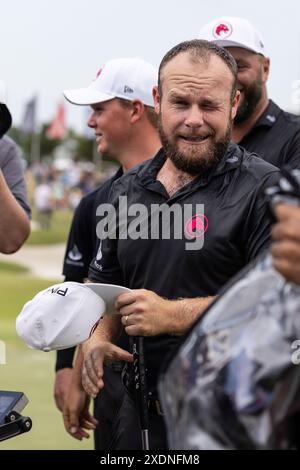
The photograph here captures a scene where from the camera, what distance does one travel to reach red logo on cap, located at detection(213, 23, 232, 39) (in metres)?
4.43

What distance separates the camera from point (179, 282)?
3.04 meters

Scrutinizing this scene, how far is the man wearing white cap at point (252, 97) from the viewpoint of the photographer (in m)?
4.37

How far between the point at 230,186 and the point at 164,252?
31 cm

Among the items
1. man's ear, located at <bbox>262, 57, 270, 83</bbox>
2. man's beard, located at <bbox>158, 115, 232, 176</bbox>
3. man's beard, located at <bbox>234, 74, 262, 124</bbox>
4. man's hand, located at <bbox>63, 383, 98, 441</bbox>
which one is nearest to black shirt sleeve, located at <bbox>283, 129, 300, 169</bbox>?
man's beard, located at <bbox>234, 74, 262, 124</bbox>


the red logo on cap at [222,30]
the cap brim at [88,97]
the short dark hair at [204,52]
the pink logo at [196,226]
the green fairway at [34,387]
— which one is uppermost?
the short dark hair at [204,52]

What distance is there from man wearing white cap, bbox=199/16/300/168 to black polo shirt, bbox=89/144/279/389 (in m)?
1.20

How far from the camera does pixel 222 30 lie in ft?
14.6

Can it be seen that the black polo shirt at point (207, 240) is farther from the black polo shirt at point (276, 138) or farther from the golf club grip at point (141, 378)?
the black polo shirt at point (276, 138)

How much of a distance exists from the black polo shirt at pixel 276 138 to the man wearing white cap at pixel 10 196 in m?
1.11

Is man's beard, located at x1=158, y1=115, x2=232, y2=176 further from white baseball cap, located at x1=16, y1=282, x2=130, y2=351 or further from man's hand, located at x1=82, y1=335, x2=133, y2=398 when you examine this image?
man's hand, located at x1=82, y1=335, x2=133, y2=398

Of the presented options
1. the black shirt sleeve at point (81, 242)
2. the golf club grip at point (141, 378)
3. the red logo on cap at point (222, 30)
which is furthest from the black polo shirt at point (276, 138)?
the golf club grip at point (141, 378)

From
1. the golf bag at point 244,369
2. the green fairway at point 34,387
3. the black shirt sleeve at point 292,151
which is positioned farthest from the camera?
the green fairway at point 34,387

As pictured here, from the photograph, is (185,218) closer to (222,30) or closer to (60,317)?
(60,317)

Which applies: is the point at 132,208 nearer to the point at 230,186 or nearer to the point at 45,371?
the point at 230,186
